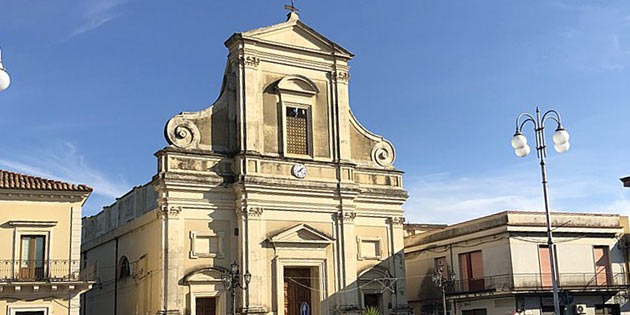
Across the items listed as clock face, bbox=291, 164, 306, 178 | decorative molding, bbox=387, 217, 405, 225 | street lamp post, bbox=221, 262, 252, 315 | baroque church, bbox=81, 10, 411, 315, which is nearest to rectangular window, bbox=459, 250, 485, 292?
baroque church, bbox=81, 10, 411, 315

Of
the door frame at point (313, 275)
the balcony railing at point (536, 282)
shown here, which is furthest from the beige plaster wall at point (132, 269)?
the balcony railing at point (536, 282)

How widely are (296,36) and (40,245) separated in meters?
13.5

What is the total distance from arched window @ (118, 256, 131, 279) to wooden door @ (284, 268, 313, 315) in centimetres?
670

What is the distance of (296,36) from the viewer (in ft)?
106

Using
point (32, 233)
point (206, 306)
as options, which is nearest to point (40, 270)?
point (32, 233)

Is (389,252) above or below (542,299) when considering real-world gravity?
above

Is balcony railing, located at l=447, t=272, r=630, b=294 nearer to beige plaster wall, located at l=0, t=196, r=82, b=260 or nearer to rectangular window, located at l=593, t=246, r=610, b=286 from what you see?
rectangular window, located at l=593, t=246, r=610, b=286

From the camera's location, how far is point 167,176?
92.3 feet

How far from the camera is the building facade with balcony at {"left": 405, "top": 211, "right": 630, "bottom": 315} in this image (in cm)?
3098

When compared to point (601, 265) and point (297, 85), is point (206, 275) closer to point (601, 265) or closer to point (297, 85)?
point (297, 85)

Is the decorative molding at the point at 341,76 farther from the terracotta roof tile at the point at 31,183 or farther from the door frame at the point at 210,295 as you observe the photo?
the terracotta roof tile at the point at 31,183

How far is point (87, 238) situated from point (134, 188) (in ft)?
24.6

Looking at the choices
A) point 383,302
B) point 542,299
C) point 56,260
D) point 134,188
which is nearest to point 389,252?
point 383,302

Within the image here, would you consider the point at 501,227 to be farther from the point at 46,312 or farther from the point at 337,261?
the point at 46,312
